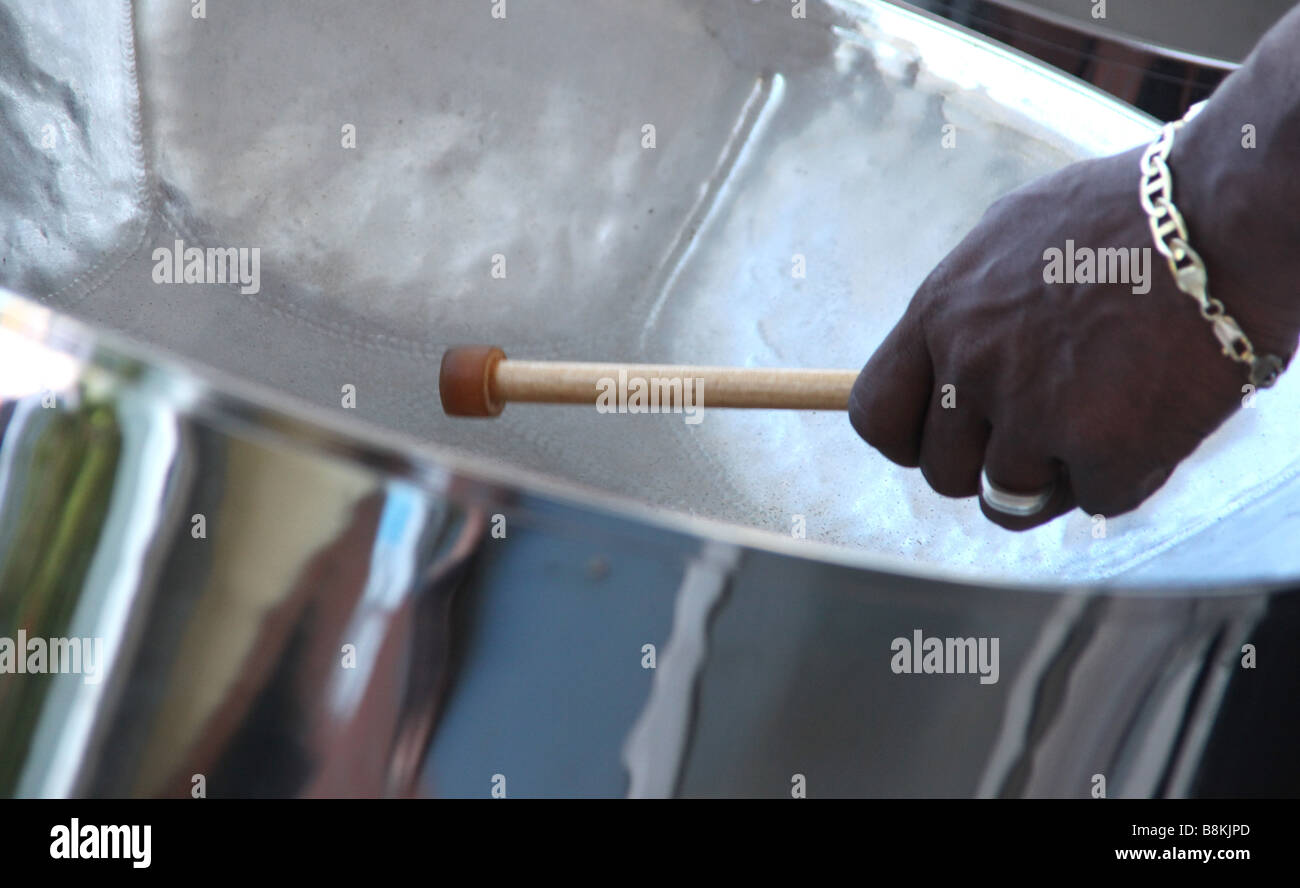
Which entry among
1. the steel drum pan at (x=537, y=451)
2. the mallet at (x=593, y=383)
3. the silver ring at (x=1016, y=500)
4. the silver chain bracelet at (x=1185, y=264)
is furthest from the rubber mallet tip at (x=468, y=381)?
the silver chain bracelet at (x=1185, y=264)

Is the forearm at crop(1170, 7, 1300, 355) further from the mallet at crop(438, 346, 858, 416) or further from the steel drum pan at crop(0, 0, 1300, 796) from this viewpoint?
the mallet at crop(438, 346, 858, 416)

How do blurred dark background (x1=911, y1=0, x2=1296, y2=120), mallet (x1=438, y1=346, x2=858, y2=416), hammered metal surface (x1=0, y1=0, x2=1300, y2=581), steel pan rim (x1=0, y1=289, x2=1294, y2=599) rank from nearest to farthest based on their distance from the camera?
steel pan rim (x1=0, y1=289, x2=1294, y2=599), mallet (x1=438, y1=346, x2=858, y2=416), hammered metal surface (x1=0, y1=0, x2=1300, y2=581), blurred dark background (x1=911, y1=0, x2=1296, y2=120)

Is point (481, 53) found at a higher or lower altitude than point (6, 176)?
higher

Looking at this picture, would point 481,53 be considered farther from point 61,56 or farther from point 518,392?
point 518,392

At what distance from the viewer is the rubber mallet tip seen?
1.14 m

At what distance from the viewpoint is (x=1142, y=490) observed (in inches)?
34.0

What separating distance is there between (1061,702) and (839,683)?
0.40ft

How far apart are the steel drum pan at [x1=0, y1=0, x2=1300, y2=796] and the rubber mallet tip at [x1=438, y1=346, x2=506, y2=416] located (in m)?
0.27

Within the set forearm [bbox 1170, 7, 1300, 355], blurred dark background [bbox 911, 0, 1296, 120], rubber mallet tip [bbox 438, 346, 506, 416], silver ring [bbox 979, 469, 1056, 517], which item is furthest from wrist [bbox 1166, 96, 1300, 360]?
blurred dark background [bbox 911, 0, 1296, 120]

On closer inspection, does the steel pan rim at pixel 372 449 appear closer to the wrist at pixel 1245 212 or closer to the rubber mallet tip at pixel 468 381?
the wrist at pixel 1245 212

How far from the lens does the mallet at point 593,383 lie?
3.48 ft

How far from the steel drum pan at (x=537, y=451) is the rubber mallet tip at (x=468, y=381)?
0.89 feet
